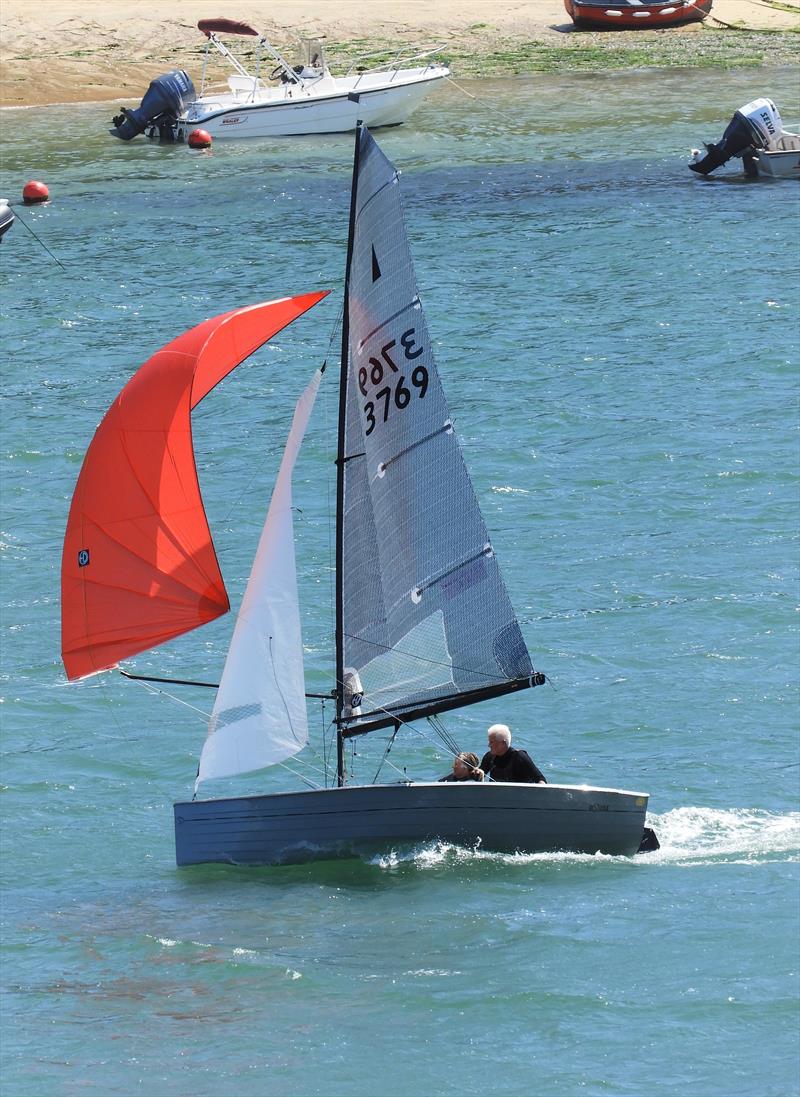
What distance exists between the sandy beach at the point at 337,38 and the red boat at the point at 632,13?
46 centimetres

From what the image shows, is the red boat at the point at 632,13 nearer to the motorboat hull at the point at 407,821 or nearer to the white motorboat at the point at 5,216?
the white motorboat at the point at 5,216

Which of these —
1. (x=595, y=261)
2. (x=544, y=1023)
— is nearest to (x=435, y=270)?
(x=595, y=261)

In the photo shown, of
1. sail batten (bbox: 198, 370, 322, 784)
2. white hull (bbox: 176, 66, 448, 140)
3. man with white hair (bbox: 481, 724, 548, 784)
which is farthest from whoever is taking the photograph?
white hull (bbox: 176, 66, 448, 140)

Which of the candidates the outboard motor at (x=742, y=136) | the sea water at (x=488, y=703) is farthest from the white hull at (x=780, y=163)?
the sea water at (x=488, y=703)

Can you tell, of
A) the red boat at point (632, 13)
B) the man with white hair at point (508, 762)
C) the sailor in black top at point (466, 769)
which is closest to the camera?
the man with white hair at point (508, 762)

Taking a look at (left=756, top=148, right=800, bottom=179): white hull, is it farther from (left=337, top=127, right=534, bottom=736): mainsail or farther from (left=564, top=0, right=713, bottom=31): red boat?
(left=337, top=127, right=534, bottom=736): mainsail

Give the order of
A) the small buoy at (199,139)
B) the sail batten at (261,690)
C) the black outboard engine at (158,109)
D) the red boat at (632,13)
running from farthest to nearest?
the red boat at (632,13)
the black outboard engine at (158,109)
the small buoy at (199,139)
the sail batten at (261,690)

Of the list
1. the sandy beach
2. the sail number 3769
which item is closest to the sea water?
the sail number 3769

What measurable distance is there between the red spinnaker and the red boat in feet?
178

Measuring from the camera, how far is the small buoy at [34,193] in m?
50.4

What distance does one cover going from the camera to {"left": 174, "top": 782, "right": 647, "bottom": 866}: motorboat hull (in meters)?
18.2

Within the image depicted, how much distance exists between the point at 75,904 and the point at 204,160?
4137cm

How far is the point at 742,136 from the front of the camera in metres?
50.1

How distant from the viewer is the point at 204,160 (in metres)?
56.8
